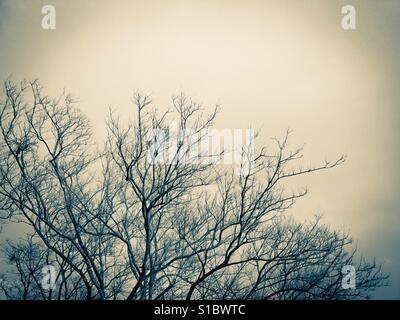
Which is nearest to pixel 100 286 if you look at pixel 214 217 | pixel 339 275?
pixel 214 217

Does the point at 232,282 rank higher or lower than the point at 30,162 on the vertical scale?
lower

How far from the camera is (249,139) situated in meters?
6.60

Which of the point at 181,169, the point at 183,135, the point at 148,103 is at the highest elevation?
the point at 148,103

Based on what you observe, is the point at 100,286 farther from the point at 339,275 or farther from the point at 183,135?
the point at 339,275

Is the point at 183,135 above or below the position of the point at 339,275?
above

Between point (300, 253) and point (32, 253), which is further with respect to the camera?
point (32, 253)

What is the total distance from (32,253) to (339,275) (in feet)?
15.4

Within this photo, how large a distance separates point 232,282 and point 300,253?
3.74ft

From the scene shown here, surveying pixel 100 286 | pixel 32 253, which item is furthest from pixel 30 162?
pixel 100 286
